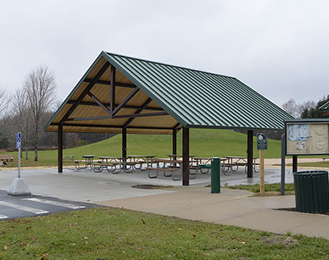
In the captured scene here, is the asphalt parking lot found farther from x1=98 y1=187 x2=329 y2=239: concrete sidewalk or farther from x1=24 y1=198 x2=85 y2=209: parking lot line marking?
x1=98 y1=187 x2=329 y2=239: concrete sidewalk

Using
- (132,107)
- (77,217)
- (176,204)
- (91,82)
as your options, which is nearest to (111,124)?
(132,107)

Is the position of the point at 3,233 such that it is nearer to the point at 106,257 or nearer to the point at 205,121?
the point at 106,257

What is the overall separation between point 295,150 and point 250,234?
4.72 m

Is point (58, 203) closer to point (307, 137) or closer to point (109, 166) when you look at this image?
point (307, 137)

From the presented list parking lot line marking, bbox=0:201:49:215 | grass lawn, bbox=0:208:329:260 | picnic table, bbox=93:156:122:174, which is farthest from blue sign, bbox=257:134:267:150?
picnic table, bbox=93:156:122:174

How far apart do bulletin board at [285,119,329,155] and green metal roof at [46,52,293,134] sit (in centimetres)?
341

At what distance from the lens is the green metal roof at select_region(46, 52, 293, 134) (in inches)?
560

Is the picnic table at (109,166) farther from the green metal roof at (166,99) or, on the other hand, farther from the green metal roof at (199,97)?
the green metal roof at (199,97)

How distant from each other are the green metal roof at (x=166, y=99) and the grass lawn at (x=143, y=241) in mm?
6083

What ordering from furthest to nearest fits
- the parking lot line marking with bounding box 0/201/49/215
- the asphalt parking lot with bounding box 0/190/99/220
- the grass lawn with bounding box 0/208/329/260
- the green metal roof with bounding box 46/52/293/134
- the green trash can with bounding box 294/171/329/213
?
the green metal roof with bounding box 46/52/293/134 → the parking lot line marking with bounding box 0/201/49/215 → the asphalt parking lot with bounding box 0/190/99/220 → the green trash can with bounding box 294/171/329/213 → the grass lawn with bounding box 0/208/329/260

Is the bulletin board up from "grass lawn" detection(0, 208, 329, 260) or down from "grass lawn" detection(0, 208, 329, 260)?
up

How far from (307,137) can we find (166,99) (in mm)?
5275

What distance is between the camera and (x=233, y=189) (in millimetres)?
12836

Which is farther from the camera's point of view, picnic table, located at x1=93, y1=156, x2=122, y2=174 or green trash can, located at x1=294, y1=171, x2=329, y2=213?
picnic table, located at x1=93, y1=156, x2=122, y2=174
